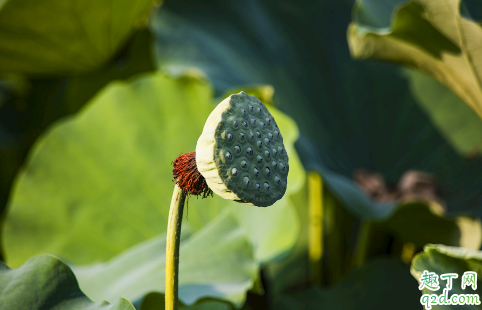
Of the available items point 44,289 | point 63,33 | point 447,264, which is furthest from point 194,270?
point 63,33

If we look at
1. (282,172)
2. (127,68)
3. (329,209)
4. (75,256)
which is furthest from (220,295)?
(127,68)

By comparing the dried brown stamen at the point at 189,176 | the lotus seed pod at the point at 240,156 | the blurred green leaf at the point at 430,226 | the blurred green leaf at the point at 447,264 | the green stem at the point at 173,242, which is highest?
the lotus seed pod at the point at 240,156

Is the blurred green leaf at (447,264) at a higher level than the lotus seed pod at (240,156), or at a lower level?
lower

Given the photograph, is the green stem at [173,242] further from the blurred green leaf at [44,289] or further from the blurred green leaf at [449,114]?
the blurred green leaf at [449,114]

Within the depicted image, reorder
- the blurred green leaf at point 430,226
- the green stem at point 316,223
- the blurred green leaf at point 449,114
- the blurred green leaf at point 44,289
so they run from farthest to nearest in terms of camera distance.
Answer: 1. the blurred green leaf at point 449,114
2. the green stem at point 316,223
3. the blurred green leaf at point 430,226
4. the blurred green leaf at point 44,289

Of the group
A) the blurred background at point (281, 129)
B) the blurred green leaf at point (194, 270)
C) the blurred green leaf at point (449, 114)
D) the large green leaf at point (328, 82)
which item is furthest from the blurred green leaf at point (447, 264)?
the blurred green leaf at point (449, 114)

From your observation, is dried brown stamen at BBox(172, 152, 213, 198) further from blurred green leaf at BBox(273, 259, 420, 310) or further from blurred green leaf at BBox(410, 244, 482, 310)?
blurred green leaf at BBox(273, 259, 420, 310)

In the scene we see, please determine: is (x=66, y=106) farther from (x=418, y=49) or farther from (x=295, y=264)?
(x=418, y=49)
